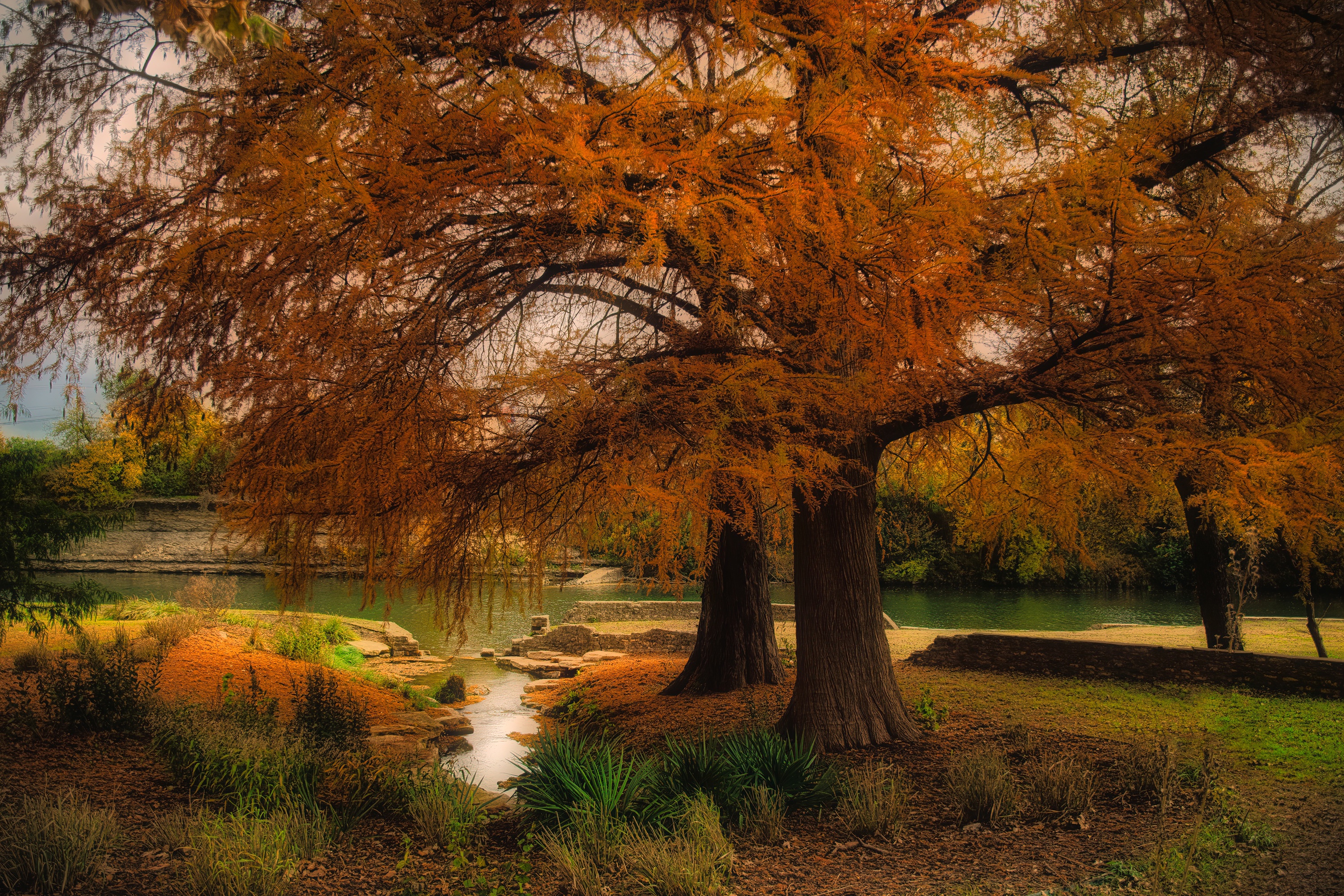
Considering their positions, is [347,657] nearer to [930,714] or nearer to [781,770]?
[930,714]

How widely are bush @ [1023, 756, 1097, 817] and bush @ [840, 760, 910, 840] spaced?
2.90 feet

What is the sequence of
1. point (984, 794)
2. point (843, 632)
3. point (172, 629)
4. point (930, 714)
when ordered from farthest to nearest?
point (172, 629) < point (930, 714) < point (843, 632) < point (984, 794)

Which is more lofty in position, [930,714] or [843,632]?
[843,632]

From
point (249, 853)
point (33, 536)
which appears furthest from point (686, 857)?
point (33, 536)

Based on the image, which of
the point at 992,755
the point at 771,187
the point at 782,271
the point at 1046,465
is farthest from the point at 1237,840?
the point at 771,187

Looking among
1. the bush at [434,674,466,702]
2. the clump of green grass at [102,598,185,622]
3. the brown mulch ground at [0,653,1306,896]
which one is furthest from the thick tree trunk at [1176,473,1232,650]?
the clump of green grass at [102,598,185,622]

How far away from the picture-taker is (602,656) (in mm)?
14375

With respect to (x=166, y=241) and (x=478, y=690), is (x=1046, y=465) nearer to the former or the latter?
(x=166, y=241)

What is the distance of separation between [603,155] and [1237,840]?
5.36 meters

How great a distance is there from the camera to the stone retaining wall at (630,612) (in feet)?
60.6

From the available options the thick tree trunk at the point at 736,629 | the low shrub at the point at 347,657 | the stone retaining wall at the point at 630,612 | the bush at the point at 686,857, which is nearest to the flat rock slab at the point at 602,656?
the stone retaining wall at the point at 630,612

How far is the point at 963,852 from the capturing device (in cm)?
474

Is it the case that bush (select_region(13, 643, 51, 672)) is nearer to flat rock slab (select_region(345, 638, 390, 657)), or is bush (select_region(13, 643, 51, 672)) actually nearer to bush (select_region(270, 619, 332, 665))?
bush (select_region(270, 619, 332, 665))

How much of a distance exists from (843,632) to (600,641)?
9.47 m
